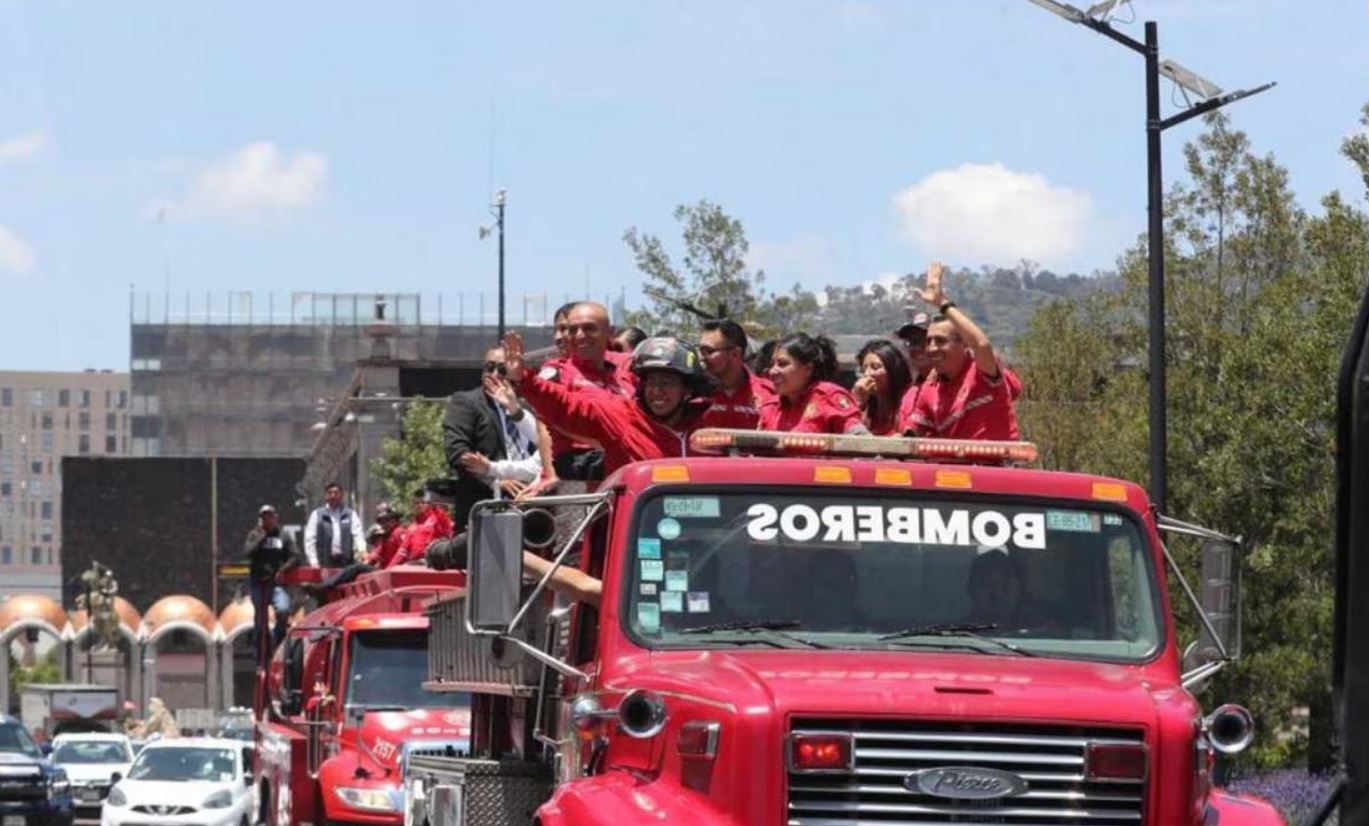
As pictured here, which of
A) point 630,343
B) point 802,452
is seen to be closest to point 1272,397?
point 630,343

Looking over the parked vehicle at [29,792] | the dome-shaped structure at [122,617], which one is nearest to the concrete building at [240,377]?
the dome-shaped structure at [122,617]

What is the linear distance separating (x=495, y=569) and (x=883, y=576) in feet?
4.56

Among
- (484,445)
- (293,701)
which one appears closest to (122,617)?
(293,701)

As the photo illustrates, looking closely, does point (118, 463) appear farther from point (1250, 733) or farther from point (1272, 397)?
point (1250, 733)

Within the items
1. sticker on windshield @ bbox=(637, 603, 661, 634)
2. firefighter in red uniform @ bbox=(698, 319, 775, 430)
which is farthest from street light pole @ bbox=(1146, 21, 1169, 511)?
sticker on windshield @ bbox=(637, 603, 661, 634)

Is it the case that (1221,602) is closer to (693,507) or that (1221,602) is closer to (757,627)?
(757,627)

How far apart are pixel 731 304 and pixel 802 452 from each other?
31527 mm

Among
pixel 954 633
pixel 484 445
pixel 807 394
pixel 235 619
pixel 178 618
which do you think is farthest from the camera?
pixel 235 619

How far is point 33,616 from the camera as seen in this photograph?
132125 mm

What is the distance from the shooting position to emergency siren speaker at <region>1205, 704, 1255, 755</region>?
32.2ft

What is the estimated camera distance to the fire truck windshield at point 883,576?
1002 centimetres

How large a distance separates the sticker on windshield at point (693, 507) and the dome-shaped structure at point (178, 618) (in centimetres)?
11851

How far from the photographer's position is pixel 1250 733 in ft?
32.6

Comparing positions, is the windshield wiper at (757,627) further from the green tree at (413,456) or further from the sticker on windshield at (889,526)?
the green tree at (413,456)
